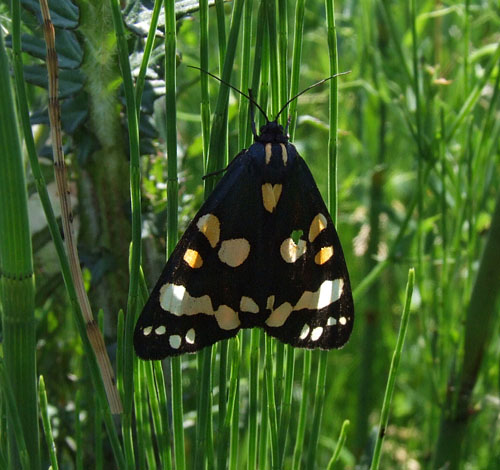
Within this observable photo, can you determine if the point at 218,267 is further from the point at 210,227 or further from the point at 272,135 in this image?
the point at 272,135

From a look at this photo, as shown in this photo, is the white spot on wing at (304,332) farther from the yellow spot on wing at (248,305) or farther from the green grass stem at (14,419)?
the green grass stem at (14,419)

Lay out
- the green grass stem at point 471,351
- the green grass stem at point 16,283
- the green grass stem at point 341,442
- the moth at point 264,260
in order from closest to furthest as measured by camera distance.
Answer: the green grass stem at point 16,283
the green grass stem at point 341,442
the moth at point 264,260
the green grass stem at point 471,351

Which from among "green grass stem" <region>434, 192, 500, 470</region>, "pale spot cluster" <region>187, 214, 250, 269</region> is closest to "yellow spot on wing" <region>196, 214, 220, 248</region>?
"pale spot cluster" <region>187, 214, 250, 269</region>

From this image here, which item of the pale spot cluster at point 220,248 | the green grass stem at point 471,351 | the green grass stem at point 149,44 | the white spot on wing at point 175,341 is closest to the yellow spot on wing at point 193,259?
the pale spot cluster at point 220,248

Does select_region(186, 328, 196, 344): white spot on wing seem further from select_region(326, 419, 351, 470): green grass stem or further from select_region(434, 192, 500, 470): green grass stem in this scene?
select_region(434, 192, 500, 470): green grass stem

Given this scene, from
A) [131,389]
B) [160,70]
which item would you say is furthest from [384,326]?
[131,389]

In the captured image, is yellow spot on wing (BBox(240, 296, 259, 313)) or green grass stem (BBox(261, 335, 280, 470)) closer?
green grass stem (BBox(261, 335, 280, 470))
